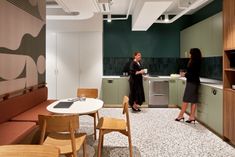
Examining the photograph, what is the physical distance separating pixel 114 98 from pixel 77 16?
240 centimetres

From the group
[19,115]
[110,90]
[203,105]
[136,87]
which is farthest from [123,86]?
[19,115]

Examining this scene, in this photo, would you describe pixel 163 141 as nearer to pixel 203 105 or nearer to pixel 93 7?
pixel 203 105

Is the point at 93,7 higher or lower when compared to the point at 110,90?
higher

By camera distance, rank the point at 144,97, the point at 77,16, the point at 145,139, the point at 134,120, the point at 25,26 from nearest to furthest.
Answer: the point at 25,26 < the point at 145,139 < the point at 134,120 < the point at 77,16 < the point at 144,97

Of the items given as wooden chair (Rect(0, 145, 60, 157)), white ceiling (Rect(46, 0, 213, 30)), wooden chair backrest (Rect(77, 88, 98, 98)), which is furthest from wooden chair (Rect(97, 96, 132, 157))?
white ceiling (Rect(46, 0, 213, 30))

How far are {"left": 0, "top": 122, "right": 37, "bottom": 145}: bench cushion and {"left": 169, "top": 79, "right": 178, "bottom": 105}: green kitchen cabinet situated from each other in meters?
4.38

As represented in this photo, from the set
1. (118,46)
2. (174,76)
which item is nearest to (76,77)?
(118,46)

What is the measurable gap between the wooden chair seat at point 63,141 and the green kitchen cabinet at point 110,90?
3.90 m

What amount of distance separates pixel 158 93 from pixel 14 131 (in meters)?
4.53

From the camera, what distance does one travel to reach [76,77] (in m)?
6.71

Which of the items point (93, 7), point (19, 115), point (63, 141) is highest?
point (93, 7)

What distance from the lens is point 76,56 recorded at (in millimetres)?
6680

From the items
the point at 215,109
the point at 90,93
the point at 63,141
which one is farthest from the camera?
the point at 90,93

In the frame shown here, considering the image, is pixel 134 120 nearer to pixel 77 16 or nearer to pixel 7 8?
pixel 77 16
